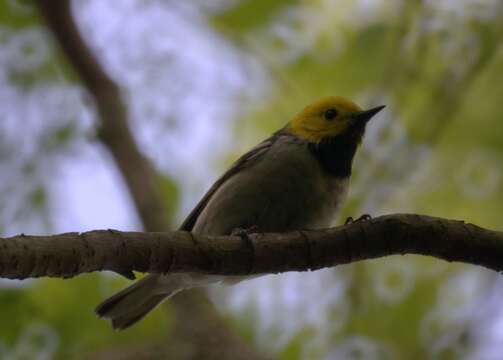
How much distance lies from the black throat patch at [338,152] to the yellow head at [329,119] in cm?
5

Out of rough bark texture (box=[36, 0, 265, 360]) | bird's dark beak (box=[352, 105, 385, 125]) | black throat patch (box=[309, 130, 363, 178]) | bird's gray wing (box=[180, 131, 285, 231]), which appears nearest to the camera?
black throat patch (box=[309, 130, 363, 178])

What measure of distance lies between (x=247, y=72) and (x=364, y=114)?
2.81 metres

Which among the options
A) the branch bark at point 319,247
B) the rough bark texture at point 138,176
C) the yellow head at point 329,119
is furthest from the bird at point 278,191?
the branch bark at point 319,247

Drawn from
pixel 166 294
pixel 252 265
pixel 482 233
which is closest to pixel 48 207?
pixel 166 294

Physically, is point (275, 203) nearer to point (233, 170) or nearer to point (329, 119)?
point (233, 170)

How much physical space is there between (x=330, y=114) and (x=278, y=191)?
123cm

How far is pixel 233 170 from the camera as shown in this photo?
585 cm

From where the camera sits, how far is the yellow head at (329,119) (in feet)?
19.9

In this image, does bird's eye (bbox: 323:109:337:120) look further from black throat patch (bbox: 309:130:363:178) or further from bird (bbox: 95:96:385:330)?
black throat patch (bbox: 309:130:363:178)

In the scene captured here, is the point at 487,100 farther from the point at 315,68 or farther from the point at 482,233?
the point at 482,233

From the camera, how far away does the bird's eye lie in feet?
20.4

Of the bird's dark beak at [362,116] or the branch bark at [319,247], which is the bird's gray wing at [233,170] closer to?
the bird's dark beak at [362,116]

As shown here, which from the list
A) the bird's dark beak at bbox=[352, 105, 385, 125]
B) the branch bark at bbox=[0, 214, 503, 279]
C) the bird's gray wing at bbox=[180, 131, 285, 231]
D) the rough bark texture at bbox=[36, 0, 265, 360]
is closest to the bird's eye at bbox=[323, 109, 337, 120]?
the bird's dark beak at bbox=[352, 105, 385, 125]

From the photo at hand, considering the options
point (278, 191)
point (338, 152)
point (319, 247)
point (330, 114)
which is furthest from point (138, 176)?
point (319, 247)
